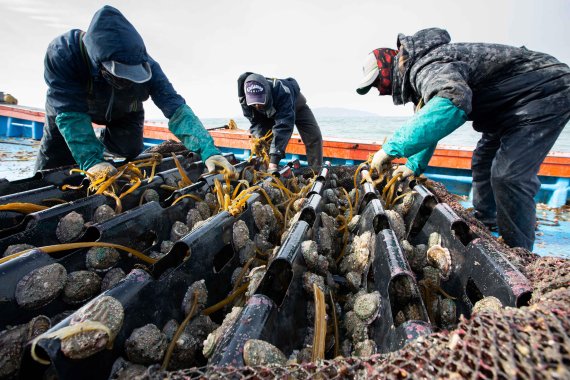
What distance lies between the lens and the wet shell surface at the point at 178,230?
140 cm

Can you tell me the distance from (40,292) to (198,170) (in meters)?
1.84

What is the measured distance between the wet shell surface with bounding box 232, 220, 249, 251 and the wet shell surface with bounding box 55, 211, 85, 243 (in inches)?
27.5

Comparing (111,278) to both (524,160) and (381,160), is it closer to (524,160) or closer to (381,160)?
(381,160)

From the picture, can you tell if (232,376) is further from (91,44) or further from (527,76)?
(527,76)

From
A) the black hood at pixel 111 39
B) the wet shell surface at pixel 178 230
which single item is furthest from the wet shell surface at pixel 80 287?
the black hood at pixel 111 39

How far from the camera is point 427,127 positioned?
175 centimetres

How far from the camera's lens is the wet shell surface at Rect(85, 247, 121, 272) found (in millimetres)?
1061

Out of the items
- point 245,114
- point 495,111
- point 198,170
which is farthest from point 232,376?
point 245,114

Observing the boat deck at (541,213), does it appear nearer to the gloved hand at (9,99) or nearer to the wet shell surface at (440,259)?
the wet shell surface at (440,259)

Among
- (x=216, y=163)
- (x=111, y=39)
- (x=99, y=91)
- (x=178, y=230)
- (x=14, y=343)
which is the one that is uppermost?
(x=111, y=39)

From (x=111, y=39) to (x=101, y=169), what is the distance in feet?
2.97

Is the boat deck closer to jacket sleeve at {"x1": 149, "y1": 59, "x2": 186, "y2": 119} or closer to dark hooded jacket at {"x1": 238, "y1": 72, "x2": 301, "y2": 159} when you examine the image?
jacket sleeve at {"x1": 149, "y1": 59, "x2": 186, "y2": 119}

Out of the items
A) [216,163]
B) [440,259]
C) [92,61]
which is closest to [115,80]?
[92,61]

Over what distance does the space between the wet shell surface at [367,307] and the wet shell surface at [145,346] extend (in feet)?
1.87
